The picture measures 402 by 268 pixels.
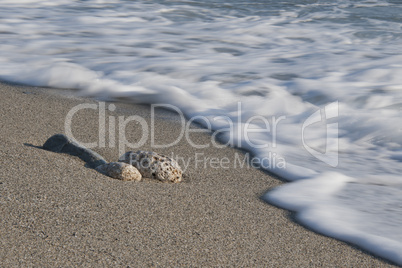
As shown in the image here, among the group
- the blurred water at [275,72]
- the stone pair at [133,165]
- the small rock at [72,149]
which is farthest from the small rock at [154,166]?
the blurred water at [275,72]

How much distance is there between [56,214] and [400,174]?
1852 mm

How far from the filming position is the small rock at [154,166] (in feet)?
8.04

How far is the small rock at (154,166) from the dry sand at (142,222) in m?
0.05

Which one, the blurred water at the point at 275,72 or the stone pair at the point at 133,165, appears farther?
the blurred water at the point at 275,72

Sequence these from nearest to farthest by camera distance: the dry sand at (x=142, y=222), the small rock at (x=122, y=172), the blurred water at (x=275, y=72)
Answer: the dry sand at (x=142, y=222)
the small rock at (x=122, y=172)
the blurred water at (x=275, y=72)

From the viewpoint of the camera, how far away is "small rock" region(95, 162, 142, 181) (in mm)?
2371

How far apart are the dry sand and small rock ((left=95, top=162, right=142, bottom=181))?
5cm

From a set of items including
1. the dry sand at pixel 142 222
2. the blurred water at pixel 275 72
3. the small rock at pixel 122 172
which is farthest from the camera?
the blurred water at pixel 275 72

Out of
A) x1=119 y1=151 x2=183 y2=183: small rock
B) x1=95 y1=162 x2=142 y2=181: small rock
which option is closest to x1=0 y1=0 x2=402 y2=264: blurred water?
x1=119 y1=151 x2=183 y2=183: small rock

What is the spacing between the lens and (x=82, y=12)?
730 cm

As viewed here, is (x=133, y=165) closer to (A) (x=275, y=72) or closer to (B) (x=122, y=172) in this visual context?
(B) (x=122, y=172)

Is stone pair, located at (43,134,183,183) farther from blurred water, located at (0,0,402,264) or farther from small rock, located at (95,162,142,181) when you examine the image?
blurred water, located at (0,0,402,264)

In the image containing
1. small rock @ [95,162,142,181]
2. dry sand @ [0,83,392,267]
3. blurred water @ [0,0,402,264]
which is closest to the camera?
dry sand @ [0,83,392,267]

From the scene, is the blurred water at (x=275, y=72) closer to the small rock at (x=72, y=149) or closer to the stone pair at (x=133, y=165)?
the stone pair at (x=133, y=165)
